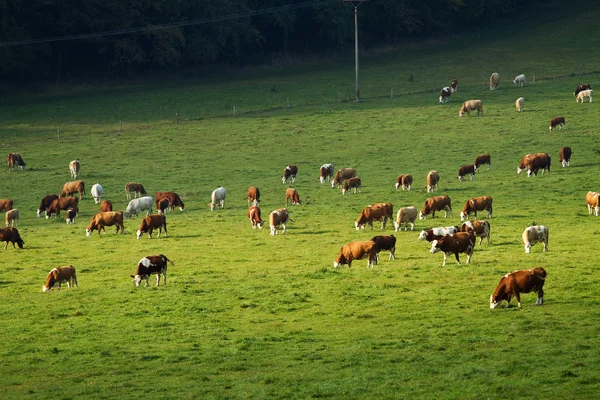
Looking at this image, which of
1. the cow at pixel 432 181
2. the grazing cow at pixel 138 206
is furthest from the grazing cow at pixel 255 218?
the cow at pixel 432 181

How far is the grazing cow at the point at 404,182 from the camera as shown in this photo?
50.7m

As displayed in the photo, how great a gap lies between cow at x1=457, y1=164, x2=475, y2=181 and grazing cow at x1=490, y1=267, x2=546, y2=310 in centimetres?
2555

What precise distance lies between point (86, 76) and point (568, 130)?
46570 mm

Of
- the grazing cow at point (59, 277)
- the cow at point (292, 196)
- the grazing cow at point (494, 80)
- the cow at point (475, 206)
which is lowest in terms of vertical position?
the grazing cow at point (59, 277)

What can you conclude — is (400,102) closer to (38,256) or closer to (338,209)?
(338,209)

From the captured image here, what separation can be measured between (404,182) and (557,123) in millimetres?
17313

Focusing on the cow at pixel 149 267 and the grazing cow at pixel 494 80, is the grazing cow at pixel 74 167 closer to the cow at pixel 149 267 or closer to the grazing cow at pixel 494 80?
the cow at pixel 149 267

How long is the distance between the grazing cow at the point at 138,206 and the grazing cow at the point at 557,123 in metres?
27.0

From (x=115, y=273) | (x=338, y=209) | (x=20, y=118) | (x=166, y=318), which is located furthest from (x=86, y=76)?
(x=166, y=318)

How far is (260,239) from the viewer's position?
41188 millimetres

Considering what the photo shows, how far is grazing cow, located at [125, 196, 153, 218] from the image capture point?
4934 centimetres

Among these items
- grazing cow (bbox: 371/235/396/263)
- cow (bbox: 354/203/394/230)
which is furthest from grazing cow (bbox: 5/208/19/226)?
grazing cow (bbox: 371/235/396/263)

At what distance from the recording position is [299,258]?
36844 mm

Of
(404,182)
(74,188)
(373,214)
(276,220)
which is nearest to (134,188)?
(74,188)
